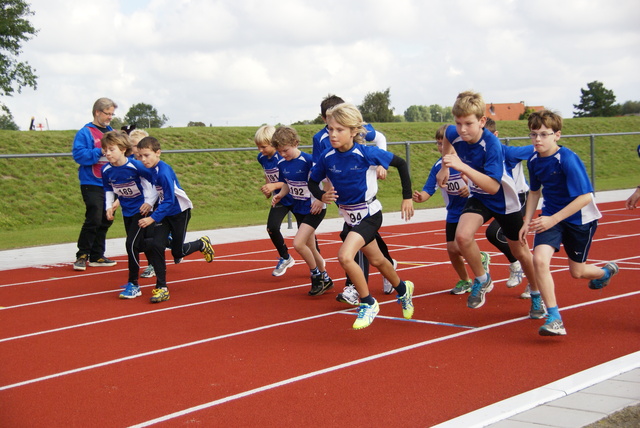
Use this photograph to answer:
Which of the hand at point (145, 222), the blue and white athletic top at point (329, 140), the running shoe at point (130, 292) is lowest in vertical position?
the running shoe at point (130, 292)

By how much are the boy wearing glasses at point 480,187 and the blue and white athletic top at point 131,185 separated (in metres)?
3.22

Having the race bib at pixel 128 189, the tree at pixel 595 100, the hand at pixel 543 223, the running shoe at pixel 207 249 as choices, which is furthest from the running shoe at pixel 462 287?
the tree at pixel 595 100

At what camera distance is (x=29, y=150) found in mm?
24641

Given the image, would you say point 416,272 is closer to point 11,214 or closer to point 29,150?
point 11,214

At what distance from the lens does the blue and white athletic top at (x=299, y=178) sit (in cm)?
805

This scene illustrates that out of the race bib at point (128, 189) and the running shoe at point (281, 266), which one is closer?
the race bib at point (128, 189)

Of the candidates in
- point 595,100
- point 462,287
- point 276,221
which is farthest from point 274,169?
point 595,100

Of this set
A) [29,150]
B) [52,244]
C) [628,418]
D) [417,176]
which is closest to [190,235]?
[52,244]

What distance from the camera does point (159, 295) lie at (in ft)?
25.2

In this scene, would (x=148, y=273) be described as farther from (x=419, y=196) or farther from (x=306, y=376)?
(x=306, y=376)

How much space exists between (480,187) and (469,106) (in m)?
0.64

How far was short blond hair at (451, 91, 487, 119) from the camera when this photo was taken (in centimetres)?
599

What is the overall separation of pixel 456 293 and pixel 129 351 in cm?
334

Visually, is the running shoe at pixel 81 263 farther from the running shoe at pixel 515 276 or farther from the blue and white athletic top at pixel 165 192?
the running shoe at pixel 515 276
